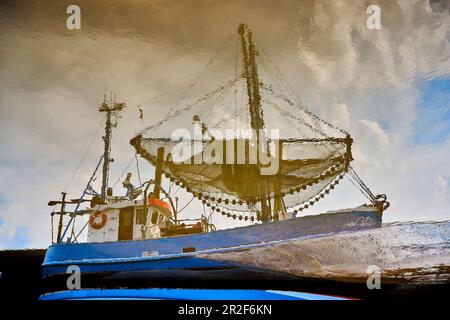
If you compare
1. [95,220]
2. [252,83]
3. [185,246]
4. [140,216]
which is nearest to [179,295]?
[185,246]

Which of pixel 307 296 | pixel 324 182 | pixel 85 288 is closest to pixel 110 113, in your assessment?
pixel 85 288

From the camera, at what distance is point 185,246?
9664mm

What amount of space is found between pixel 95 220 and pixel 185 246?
4447 millimetres

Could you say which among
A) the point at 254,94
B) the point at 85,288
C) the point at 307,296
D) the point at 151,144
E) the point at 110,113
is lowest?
the point at 85,288

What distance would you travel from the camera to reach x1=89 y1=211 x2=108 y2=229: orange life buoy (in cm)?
1191

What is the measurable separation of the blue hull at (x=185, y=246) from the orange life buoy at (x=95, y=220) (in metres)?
1.49

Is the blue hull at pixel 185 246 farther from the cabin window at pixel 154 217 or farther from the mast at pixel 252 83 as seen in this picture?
the mast at pixel 252 83

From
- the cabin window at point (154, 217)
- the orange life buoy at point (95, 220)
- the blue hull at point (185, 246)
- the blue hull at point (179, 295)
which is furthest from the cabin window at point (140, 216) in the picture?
the blue hull at point (179, 295)

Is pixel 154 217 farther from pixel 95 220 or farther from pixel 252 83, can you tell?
pixel 252 83
